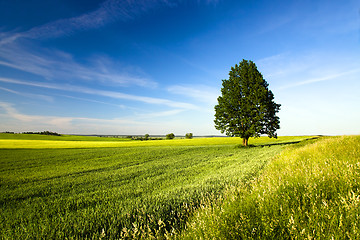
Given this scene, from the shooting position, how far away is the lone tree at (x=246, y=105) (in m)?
29.9

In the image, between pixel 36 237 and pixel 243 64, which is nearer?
pixel 36 237

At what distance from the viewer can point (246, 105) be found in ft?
100

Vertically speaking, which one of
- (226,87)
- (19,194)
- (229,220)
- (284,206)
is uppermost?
(226,87)

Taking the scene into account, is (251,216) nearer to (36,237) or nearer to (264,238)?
(264,238)

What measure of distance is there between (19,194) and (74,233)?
292 inches

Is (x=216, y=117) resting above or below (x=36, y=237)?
above

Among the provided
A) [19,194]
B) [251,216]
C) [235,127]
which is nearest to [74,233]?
[251,216]

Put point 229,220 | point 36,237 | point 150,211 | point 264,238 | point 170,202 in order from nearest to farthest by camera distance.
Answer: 1. point 264,238
2. point 229,220
3. point 36,237
4. point 150,211
5. point 170,202

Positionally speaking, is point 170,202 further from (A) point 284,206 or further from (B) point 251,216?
(A) point 284,206

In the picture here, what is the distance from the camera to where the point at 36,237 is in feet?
12.1

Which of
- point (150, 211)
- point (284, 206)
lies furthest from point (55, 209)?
point (284, 206)

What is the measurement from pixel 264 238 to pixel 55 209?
6.88 metres

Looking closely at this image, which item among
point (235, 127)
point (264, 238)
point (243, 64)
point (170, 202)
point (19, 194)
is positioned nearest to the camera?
point (264, 238)

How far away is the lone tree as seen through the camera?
29.9 meters
